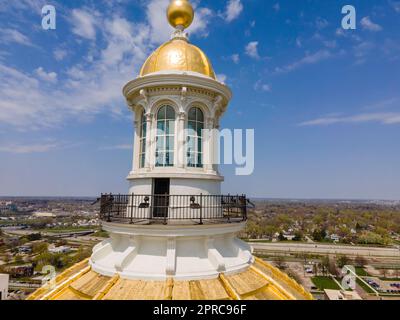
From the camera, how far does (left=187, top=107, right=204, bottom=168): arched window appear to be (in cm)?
1106

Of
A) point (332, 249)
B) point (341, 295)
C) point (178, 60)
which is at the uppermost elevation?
point (178, 60)

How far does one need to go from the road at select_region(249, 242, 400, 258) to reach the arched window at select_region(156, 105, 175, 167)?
121 metres

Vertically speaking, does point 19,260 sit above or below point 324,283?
above

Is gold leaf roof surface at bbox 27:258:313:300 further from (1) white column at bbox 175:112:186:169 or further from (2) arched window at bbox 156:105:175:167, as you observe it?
(2) arched window at bbox 156:105:175:167

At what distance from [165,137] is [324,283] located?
98627 mm

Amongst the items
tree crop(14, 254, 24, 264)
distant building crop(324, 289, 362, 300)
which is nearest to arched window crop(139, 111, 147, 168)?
distant building crop(324, 289, 362, 300)

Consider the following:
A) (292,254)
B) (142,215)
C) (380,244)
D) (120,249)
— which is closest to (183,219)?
(142,215)

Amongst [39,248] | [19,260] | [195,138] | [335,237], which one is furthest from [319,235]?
[195,138]

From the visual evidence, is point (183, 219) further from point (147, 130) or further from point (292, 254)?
point (292, 254)

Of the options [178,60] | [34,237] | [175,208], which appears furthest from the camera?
[34,237]

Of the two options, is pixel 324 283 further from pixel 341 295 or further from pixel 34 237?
pixel 34 237

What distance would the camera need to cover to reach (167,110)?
36.7 feet

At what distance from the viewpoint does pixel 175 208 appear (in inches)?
389

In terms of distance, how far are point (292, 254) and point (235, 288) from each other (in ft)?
421
